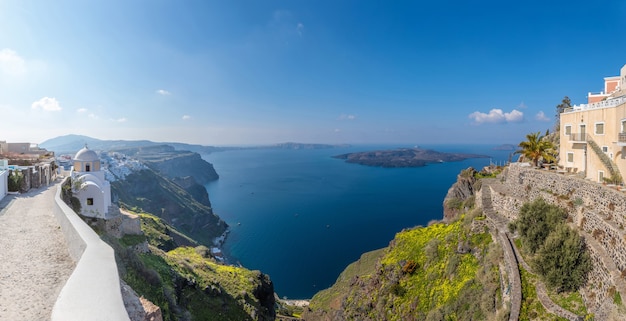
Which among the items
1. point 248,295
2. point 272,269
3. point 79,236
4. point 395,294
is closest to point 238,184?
point 272,269

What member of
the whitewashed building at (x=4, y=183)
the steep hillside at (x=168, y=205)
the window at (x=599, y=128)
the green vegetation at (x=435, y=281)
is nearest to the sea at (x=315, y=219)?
the steep hillside at (x=168, y=205)

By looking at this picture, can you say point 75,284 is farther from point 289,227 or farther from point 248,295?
point 289,227

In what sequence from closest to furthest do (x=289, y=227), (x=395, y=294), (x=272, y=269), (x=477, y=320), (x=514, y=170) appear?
(x=477, y=320) → (x=514, y=170) → (x=395, y=294) → (x=272, y=269) → (x=289, y=227)

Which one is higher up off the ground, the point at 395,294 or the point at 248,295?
the point at 395,294

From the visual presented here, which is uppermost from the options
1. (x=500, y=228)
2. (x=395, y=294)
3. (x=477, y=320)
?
(x=500, y=228)

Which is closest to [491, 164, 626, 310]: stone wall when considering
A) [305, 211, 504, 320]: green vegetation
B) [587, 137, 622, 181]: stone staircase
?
[587, 137, 622, 181]: stone staircase

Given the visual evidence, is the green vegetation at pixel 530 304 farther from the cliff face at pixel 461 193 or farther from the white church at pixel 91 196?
the white church at pixel 91 196

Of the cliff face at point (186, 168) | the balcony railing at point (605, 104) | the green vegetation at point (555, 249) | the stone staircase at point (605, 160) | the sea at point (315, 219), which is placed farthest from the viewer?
the cliff face at point (186, 168)
